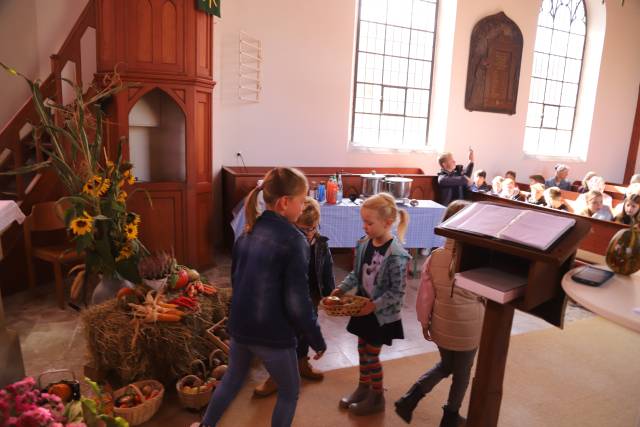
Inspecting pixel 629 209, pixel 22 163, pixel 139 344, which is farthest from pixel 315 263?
pixel 629 209

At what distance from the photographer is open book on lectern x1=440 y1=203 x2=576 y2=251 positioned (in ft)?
5.25

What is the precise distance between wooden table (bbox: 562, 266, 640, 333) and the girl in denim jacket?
1.06 m

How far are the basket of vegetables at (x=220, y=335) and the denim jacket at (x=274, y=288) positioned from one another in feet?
3.77

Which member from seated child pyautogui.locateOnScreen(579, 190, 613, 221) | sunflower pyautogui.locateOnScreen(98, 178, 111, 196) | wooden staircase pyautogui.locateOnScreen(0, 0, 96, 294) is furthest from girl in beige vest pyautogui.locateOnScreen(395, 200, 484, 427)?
wooden staircase pyautogui.locateOnScreen(0, 0, 96, 294)

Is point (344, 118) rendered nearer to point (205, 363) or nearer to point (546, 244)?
point (205, 363)

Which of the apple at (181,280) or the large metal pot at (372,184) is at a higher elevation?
the large metal pot at (372,184)

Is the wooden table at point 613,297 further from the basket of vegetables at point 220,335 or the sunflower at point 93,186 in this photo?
the sunflower at point 93,186

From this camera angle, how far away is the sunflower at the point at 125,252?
12.1ft

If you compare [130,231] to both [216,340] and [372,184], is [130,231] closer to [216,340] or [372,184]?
[216,340]

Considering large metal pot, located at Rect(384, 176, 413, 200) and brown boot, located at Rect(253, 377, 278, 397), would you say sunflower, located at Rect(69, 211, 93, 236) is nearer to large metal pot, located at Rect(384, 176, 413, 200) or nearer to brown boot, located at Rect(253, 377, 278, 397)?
brown boot, located at Rect(253, 377, 278, 397)

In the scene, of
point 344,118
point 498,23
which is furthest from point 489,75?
point 344,118

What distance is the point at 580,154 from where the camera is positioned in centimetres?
1045

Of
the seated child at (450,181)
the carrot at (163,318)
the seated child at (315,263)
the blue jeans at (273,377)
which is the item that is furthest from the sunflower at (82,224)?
the seated child at (450,181)

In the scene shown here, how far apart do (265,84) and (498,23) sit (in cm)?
461
